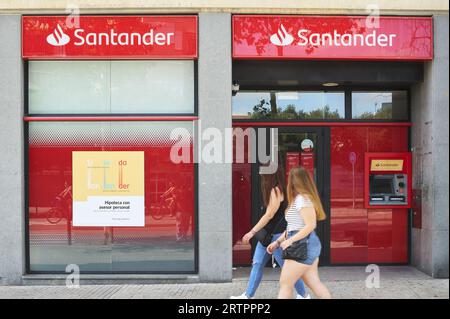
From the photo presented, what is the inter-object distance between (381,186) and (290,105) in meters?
2.14

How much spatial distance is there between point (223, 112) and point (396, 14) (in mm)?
3205

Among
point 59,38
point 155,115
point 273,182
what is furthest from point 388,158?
point 59,38

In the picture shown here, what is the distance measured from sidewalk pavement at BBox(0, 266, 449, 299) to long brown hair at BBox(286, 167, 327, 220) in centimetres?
204

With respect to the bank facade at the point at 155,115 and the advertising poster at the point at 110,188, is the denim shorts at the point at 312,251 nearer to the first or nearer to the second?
the bank facade at the point at 155,115

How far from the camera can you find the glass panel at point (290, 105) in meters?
9.68

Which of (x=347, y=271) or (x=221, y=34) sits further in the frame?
(x=347, y=271)

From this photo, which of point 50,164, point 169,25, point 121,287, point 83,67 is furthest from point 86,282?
point 169,25

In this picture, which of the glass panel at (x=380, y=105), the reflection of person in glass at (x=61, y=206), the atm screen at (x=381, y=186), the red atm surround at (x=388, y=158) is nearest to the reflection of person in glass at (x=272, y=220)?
the red atm surround at (x=388, y=158)

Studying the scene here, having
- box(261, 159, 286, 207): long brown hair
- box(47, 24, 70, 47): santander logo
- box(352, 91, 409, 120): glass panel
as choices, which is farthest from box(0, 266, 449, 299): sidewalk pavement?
box(47, 24, 70, 47): santander logo

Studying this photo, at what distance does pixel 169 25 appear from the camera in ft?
28.5

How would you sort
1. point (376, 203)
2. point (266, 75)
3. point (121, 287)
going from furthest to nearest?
1. point (376, 203)
2. point (266, 75)
3. point (121, 287)

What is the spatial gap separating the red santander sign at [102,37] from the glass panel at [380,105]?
328cm

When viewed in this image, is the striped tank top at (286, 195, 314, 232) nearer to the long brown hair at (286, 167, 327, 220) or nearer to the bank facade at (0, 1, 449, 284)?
the long brown hair at (286, 167, 327, 220)

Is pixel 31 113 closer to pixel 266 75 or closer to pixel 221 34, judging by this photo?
pixel 221 34
